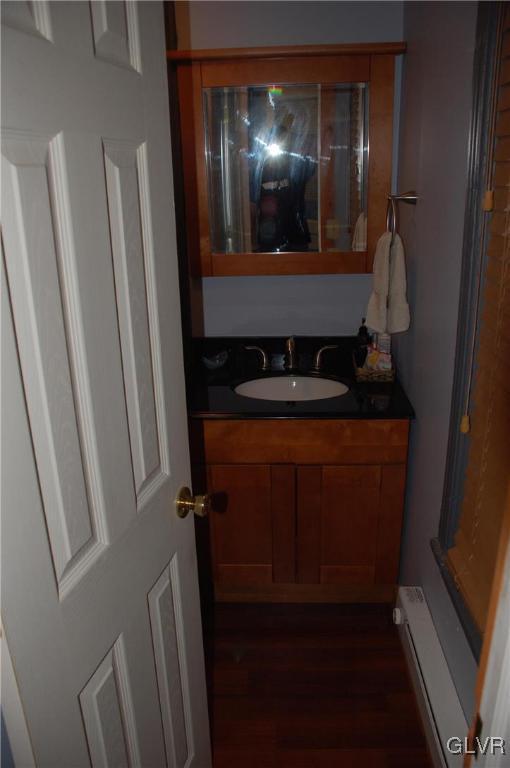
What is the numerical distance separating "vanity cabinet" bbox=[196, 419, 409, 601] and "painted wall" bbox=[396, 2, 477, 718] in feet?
0.33

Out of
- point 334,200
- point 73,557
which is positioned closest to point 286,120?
point 334,200

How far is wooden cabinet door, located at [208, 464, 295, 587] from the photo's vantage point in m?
1.94

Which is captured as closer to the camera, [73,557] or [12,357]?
[12,357]

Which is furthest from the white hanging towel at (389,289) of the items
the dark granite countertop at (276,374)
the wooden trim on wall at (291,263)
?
the dark granite countertop at (276,374)

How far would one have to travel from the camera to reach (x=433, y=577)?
5.19ft

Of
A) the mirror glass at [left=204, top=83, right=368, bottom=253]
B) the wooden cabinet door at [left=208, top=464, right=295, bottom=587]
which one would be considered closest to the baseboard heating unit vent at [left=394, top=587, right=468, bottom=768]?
the wooden cabinet door at [left=208, top=464, right=295, bottom=587]

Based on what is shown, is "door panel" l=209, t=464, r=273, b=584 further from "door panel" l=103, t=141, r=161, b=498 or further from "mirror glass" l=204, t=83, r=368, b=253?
"door panel" l=103, t=141, r=161, b=498

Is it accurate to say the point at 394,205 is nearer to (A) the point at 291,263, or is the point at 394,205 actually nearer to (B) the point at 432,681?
(A) the point at 291,263

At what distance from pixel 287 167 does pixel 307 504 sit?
1197 millimetres

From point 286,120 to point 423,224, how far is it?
2.19 ft

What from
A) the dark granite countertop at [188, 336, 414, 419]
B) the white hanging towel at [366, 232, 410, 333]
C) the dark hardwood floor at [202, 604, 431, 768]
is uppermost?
the white hanging towel at [366, 232, 410, 333]

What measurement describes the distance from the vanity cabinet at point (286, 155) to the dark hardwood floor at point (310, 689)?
1283mm

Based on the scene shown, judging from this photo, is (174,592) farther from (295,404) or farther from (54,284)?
(295,404)

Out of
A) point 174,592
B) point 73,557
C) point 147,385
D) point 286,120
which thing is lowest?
point 174,592
